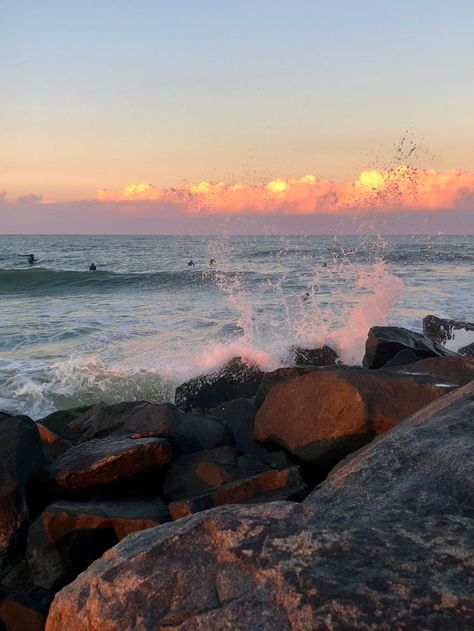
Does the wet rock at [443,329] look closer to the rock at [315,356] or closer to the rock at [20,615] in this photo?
the rock at [315,356]

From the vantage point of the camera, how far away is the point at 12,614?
128 inches

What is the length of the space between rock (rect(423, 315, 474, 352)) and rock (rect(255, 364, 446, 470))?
6131mm

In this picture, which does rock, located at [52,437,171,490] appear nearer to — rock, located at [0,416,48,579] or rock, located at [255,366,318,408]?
rock, located at [0,416,48,579]

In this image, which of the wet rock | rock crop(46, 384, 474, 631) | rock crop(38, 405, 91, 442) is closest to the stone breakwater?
rock crop(46, 384, 474, 631)

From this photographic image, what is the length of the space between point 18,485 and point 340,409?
237cm

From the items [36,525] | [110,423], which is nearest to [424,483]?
[36,525]

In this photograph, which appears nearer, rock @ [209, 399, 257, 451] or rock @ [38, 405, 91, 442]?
rock @ [209, 399, 257, 451]

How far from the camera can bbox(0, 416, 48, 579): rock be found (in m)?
4.04

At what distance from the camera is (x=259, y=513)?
227 cm

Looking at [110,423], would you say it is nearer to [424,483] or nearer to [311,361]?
[311,361]

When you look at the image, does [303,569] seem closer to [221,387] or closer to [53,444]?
[53,444]

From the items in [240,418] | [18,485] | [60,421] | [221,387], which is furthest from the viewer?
[221,387]

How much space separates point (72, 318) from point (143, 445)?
45.1ft

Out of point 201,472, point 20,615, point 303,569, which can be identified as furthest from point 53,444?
point 303,569
